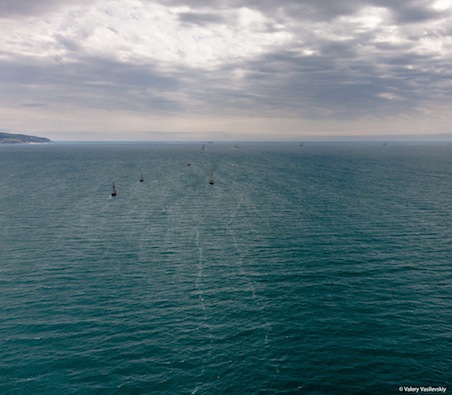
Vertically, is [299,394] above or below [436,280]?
below

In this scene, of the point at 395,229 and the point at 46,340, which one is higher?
the point at 395,229

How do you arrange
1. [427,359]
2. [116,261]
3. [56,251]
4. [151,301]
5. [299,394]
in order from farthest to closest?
[56,251] < [116,261] < [151,301] < [427,359] < [299,394]

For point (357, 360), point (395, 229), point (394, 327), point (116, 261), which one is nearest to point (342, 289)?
point (394, 327)

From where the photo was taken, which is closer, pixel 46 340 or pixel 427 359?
pixel 427 359

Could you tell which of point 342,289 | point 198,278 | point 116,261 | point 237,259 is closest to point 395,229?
point 342,289

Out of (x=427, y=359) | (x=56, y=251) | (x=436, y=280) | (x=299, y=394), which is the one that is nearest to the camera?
(x=299, y=394)

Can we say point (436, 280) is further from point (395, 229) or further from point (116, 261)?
point (116, 261)

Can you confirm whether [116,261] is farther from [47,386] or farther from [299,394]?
[299,394]
